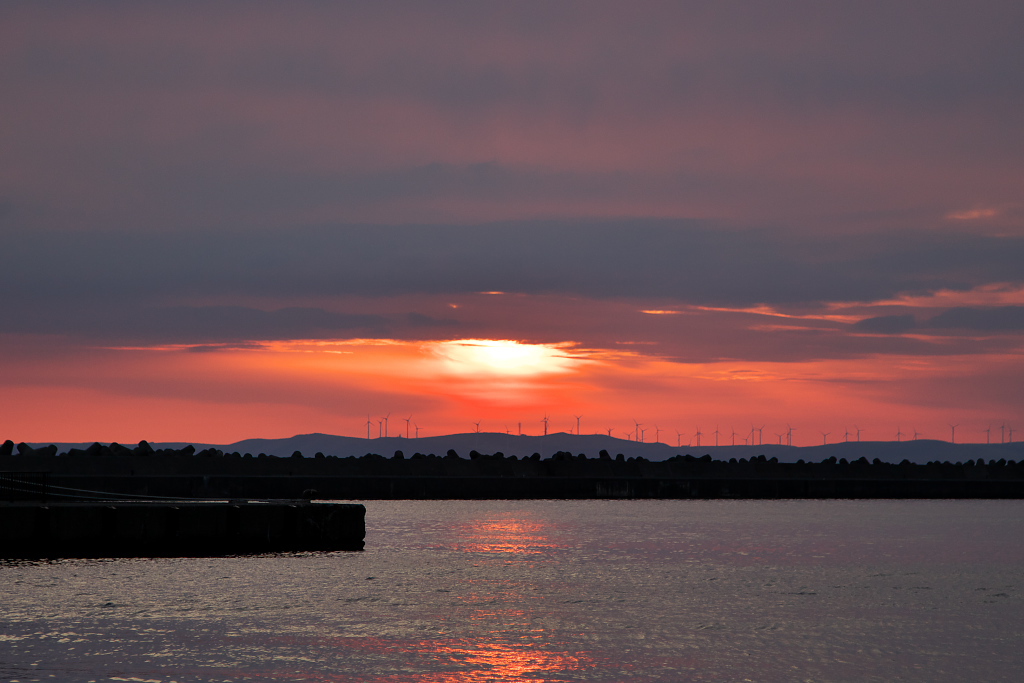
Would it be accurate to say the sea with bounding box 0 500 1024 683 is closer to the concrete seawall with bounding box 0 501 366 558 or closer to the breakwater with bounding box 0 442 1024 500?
the concrete seawall with bounding box 0 501 366 558

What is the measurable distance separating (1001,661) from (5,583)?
26.8 m

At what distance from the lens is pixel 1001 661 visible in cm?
2697

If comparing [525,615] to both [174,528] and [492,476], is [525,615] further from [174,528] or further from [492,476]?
[492,476]

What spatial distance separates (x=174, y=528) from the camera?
155 ft

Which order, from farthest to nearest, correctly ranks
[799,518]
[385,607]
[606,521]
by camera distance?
[799,518] < [606,521] < [385,607]

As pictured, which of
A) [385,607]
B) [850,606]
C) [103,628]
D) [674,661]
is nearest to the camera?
[674,661]

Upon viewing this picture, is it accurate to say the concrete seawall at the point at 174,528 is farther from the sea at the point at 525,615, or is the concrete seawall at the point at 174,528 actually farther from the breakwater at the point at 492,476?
the breakwater at the point at 492,476

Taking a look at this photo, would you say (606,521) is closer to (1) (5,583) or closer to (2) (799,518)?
(2) (799,518)

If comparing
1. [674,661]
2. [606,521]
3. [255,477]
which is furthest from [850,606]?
[255,477]

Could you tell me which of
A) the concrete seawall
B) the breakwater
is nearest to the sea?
the concrete seawall

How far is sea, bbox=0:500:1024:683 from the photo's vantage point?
2473 centimetres

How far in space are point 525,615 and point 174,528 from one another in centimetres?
1903

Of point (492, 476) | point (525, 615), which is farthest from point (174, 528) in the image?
point (492, 476)

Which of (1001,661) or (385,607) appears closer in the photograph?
(1001,661)
